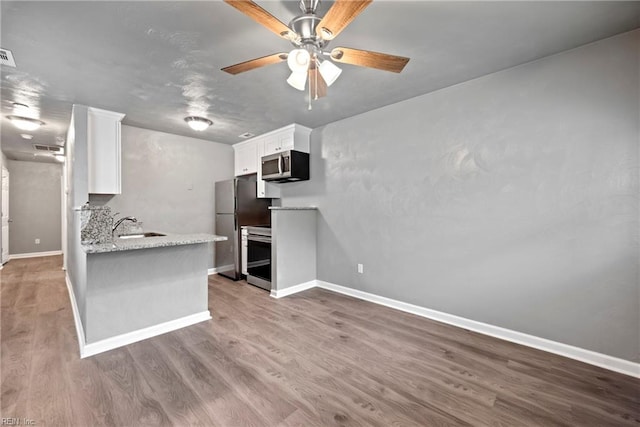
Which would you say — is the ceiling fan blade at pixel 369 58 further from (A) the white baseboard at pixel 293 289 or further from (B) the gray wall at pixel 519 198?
(A) the white baseboard at pixel 293 289

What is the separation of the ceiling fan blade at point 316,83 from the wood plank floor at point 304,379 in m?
2.12

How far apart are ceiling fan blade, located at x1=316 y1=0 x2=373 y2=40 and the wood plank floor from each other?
7.26 feet

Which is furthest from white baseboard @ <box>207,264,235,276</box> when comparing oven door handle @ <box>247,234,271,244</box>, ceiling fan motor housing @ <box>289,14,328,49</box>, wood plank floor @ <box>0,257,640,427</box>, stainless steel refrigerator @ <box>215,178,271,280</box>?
ceiling fan motor housing @ <box>289,14,328,49</box>

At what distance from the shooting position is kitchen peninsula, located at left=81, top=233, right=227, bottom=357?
7.41 ft

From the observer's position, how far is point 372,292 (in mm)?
3496

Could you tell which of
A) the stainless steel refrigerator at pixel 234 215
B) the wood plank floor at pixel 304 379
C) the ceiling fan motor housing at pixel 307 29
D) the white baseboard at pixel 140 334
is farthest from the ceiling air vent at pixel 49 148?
the ceiling fan motor housing at pixel 307 29

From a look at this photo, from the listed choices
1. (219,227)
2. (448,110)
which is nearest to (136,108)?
(219,227)

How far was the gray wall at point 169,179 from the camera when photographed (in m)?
4.04

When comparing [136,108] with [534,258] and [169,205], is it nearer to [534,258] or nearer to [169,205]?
[169,205]

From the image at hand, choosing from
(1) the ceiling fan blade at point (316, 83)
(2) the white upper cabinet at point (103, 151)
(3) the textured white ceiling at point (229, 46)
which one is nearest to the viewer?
(3) the textured white ceiling at point (229, 46)

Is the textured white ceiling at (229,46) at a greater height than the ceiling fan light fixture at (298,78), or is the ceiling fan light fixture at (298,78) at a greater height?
the textured white ceiling at (229,46)

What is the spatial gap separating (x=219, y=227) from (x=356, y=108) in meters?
3.12

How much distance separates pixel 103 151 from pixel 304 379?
11.7ft

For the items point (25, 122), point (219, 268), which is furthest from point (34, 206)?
point (219, 268)
